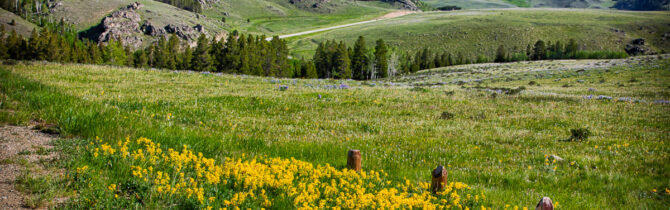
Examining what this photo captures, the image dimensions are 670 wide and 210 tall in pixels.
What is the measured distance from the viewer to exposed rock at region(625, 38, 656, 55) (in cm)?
15412

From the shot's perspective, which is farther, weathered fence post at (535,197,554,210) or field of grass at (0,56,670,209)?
field of grass at (0,56,670,209)

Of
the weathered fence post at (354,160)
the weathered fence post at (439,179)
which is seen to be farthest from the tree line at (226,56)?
the weathered fence post at (439,179)

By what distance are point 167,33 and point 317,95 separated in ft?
661

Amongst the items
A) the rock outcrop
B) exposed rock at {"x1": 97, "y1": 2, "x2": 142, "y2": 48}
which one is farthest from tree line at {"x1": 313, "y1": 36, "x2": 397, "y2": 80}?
exposed rock at {"x1": 97, "y1": 2, "x2": 142, "y2": 48}

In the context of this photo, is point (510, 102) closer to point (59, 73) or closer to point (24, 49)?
point (59, 73)

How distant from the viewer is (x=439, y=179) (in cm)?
512

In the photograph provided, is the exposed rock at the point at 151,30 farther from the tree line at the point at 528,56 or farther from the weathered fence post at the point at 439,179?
the weathered fence post at the point at 439,179

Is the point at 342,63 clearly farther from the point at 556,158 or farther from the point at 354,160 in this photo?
the point at 354,160

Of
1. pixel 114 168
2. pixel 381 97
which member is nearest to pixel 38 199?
pixel 114 168

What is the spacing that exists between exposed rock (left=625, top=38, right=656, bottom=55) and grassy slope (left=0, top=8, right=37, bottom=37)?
265818 millimetres

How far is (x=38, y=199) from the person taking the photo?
3820 millimetres

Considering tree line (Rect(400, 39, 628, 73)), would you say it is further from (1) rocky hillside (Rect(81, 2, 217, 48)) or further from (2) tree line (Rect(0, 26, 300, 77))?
(1) rocky hillside (Rect(81, 2, 217, 48))

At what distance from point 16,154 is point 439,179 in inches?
244

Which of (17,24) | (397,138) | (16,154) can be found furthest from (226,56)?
(17,24)
